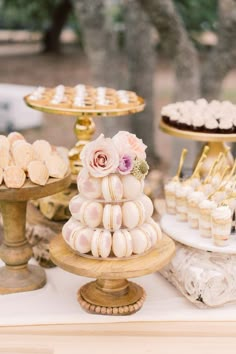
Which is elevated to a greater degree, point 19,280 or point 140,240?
point 140,240

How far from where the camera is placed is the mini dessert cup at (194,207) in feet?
5.36

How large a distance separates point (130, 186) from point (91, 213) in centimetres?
11

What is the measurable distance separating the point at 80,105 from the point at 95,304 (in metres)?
0.60

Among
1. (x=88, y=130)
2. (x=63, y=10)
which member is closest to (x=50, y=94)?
(x=88, y=130)

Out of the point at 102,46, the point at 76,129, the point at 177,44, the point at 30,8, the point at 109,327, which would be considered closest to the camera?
the point at 109,327

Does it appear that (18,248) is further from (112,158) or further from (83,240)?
(112,158)

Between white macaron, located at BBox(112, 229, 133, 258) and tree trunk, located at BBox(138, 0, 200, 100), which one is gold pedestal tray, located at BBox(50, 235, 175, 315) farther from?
tree trunk, located at BBox(138, 0, 200, 100)

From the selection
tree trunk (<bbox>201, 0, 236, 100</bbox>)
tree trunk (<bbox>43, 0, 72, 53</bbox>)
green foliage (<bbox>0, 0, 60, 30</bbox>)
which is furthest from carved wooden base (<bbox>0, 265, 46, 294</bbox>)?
tree trunk (<bbox>43, 0, 72, 53</bbox>)

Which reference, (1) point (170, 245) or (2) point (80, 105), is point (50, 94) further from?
(1) point (170, 245)

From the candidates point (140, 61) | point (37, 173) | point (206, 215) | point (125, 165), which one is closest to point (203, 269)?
point (206, 215)

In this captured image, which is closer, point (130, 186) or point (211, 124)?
point (130, 186)

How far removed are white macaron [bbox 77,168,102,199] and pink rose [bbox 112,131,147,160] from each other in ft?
0.28

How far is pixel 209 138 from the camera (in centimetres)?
193

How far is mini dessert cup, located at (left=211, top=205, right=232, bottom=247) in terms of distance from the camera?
5.02ft
